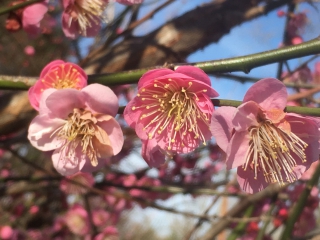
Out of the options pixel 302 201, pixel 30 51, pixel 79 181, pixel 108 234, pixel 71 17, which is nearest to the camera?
pixel 71 17

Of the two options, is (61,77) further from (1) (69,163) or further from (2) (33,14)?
(2) (33,14)

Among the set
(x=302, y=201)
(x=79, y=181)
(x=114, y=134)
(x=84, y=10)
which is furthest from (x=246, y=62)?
(x=79, y=181)

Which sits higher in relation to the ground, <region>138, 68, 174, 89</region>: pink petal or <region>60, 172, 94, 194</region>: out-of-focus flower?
<region>138, 68, 174, 89</region>: pink petal

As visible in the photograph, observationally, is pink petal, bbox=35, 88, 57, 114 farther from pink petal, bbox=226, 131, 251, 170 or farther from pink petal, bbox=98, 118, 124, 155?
pink petal, bbox=226, 131, 251, 170

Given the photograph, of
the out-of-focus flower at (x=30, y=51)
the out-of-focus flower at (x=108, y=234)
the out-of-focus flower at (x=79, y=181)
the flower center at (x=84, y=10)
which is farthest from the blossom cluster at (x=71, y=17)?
the out-of-focus flower at (x=30, y=51)

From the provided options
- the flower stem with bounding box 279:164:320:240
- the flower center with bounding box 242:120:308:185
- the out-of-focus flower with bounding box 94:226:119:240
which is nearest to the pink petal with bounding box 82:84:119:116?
the flower center with bounding box 242:120:308:185

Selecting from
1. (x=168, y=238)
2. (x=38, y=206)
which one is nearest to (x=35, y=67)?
(x=38, y=206)

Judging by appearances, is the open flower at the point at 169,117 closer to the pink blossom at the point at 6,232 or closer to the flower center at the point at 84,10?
the flower center at the point at 84,10
